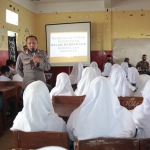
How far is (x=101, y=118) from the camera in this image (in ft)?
5.56

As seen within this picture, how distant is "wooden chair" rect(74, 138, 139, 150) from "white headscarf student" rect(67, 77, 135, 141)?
0.43ft

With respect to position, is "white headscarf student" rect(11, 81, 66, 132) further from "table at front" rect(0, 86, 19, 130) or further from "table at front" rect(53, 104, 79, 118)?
"table at front" rect(0, 86, 19, 130)

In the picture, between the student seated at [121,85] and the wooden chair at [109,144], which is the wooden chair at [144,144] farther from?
the student seated at [121,85]

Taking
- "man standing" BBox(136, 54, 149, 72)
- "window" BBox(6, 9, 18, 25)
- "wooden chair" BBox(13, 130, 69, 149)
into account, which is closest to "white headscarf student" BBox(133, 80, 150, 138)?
"wooden chair" BBox(13, 130, 69, 149)

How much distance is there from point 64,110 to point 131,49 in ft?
21.1

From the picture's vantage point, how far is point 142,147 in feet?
4.87

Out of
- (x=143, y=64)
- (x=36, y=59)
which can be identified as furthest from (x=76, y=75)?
(x=143, y=64)

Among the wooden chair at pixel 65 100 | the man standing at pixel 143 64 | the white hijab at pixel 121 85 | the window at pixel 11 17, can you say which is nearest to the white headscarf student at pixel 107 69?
the man standing at pixel 143 64

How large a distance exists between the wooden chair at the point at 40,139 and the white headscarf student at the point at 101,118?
143 millimetres

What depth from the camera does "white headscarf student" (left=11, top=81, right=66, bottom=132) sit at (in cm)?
173

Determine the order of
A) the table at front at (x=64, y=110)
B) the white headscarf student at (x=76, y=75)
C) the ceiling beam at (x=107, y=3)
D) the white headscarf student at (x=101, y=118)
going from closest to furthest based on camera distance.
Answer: the white headscarf student at (x=101, y=118) < the table at front at (x=64, y=110) < the white headscarf student at (x=76, y=75) < the ceiling beam at (x=107, y=3)

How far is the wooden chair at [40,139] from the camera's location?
5.11 feet

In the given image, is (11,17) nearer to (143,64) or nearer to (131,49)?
(131,49)

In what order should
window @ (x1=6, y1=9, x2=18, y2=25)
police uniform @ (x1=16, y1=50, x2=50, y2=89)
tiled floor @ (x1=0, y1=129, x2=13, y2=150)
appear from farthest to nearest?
window @ (x1=6, y1=9, x2=18, y2=25) → police uniform @ (x1=16, y1=50, x2=50, y2=89) → tiled floor @ (x1=0, y1=129, x2=13, y2=150)
